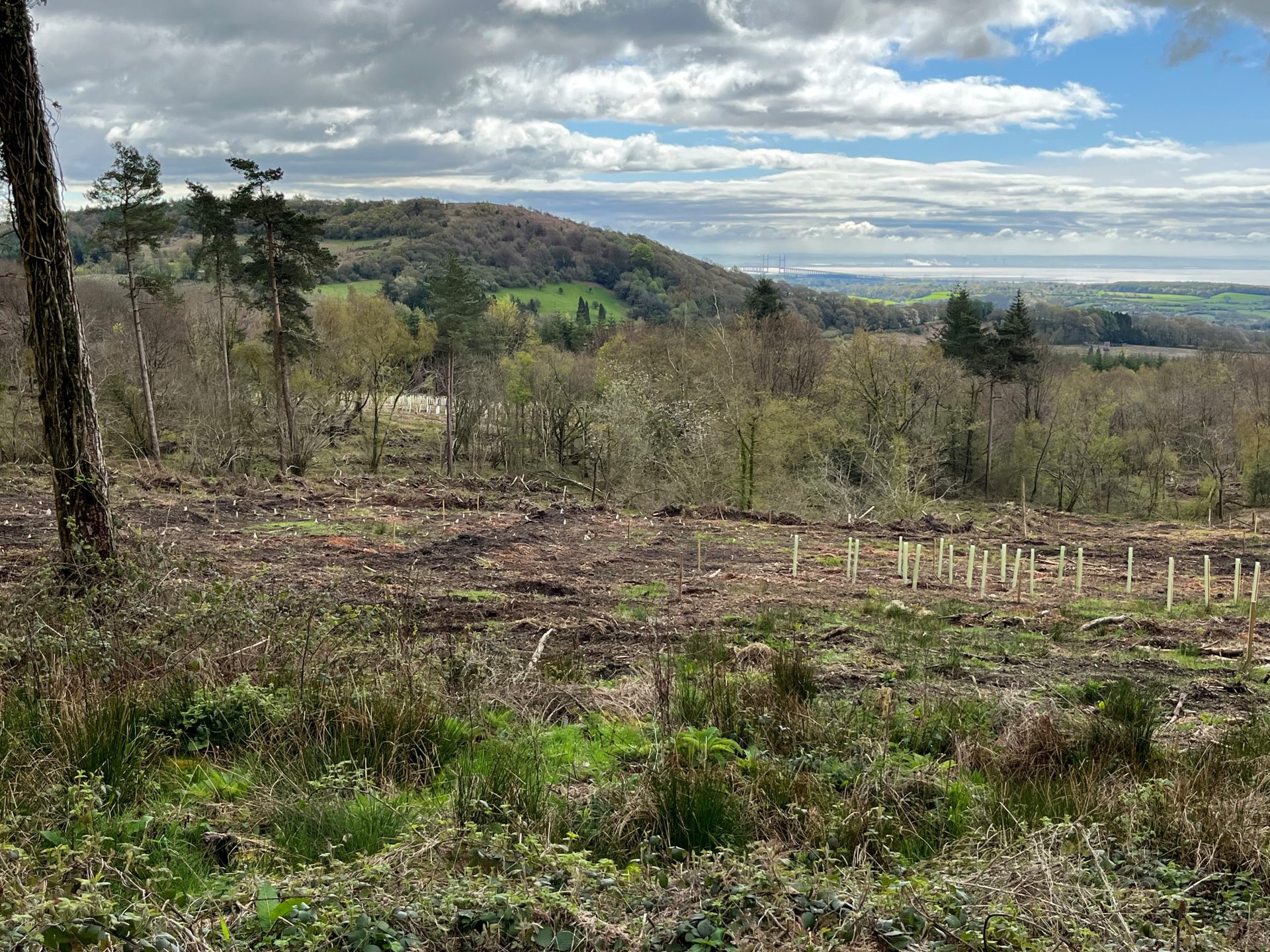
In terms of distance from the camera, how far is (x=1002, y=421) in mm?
56750

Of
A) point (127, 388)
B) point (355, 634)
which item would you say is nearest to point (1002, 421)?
point (127, 388)

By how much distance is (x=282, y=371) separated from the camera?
3241 cm

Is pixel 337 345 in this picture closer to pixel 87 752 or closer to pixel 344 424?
pixel 344 424

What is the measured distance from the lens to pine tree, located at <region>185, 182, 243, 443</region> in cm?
3110

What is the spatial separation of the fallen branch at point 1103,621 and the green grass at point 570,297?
273ft

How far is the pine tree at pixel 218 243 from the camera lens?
102 feet


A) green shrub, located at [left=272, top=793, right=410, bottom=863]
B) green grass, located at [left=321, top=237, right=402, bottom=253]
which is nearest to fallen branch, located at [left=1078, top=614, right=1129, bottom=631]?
green shrub, located at [left=272, top=793, right=410, bottom=863]

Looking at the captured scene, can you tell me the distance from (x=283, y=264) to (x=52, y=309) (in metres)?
24.6

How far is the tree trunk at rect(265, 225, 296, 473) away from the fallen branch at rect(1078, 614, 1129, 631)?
78.9ft

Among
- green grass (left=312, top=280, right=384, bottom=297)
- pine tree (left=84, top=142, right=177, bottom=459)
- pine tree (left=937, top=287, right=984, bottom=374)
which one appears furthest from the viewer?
green grass (left=312, top=280, right=384, bottom=297)

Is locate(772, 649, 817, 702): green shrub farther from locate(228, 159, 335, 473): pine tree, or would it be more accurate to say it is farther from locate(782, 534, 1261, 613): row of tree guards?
locate(228, 159, 335, 473): pine tree

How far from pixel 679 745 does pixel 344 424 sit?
145ft

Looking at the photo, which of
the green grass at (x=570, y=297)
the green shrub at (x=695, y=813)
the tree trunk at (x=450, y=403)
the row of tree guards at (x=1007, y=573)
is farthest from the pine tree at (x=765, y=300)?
the green shrub at (x=695, y=813)

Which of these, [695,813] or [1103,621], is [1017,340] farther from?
[695,813]
